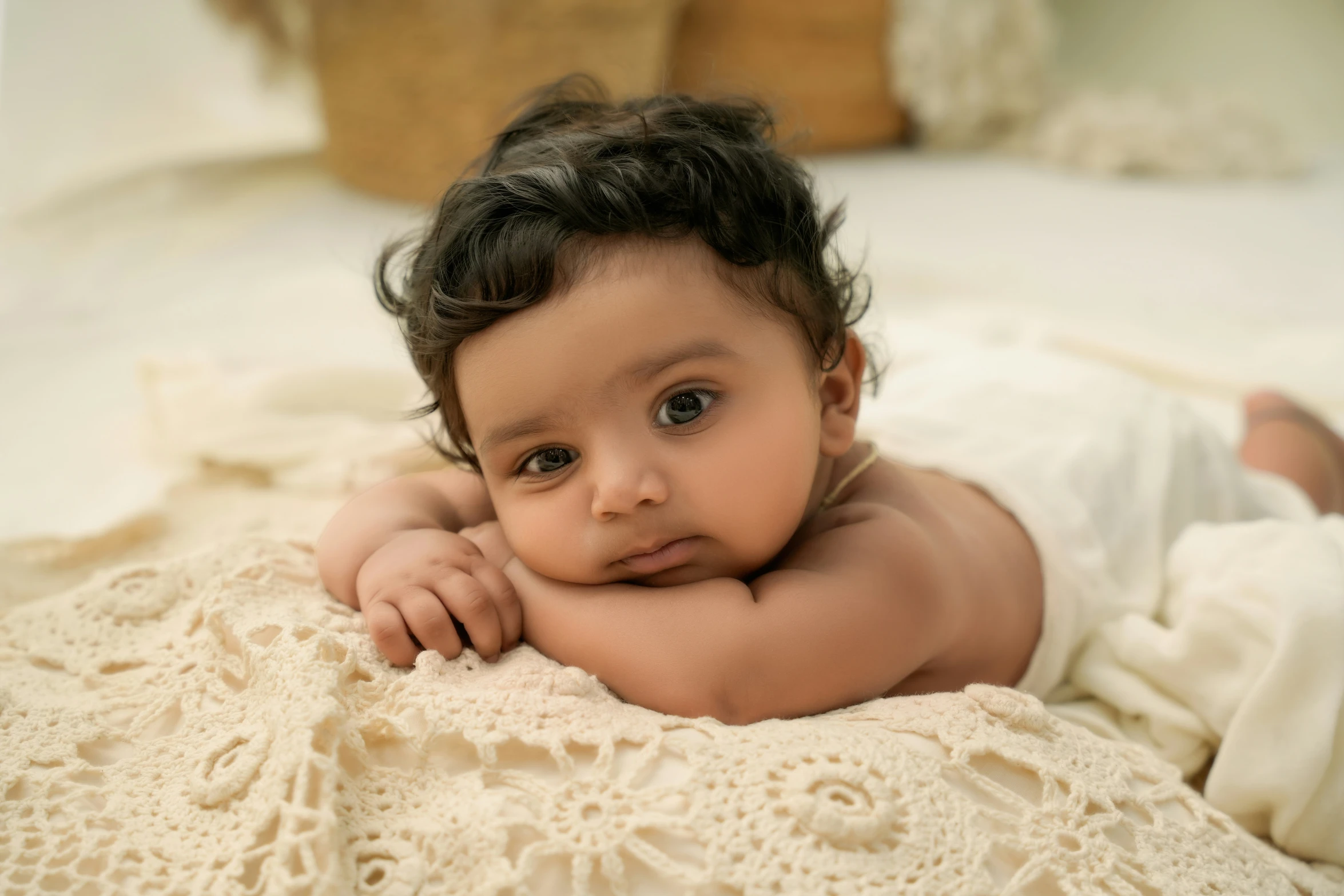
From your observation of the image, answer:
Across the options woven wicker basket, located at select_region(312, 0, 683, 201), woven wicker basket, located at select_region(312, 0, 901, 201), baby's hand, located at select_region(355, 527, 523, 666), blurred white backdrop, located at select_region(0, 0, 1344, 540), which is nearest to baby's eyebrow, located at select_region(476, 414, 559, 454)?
baby's hand, located at select_region(355, 527, 523, 666)

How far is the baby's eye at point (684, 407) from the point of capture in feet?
3.07

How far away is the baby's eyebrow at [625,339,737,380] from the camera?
911 mm

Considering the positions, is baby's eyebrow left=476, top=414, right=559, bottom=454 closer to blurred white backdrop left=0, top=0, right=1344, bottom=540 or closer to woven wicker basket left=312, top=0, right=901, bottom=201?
blurred white backdrop left=0, top=0, right=1344, bottom=540

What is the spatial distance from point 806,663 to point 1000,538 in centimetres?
36

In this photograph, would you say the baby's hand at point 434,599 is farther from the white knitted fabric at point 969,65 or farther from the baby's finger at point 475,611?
the white knitted fabric at point 969,65

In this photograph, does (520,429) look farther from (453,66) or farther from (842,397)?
(453,66)

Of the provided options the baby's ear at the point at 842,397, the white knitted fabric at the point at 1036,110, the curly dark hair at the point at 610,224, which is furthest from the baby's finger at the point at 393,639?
the white knitted fabric at the point at 1036,110

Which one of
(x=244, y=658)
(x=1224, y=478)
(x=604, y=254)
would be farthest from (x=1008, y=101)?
(x=244, y=658)

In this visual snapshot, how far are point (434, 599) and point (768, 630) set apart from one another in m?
0.28

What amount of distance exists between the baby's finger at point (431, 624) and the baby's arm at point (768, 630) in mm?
76

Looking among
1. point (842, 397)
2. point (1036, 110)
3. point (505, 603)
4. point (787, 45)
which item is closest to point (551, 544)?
point (505, 603)

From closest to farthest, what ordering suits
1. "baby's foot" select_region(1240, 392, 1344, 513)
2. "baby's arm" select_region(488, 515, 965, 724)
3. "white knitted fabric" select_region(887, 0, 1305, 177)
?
"baby's arm" select_region(488, 515, 965, 724) → "baby's foot" select_region(1240, 392, 1344, 513) → "white knitted fabric" select_region(887, 0, 1305, 177)

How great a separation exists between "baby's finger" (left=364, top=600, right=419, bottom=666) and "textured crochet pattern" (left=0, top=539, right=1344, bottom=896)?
1 centimetres

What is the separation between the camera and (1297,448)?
1.60 meters
